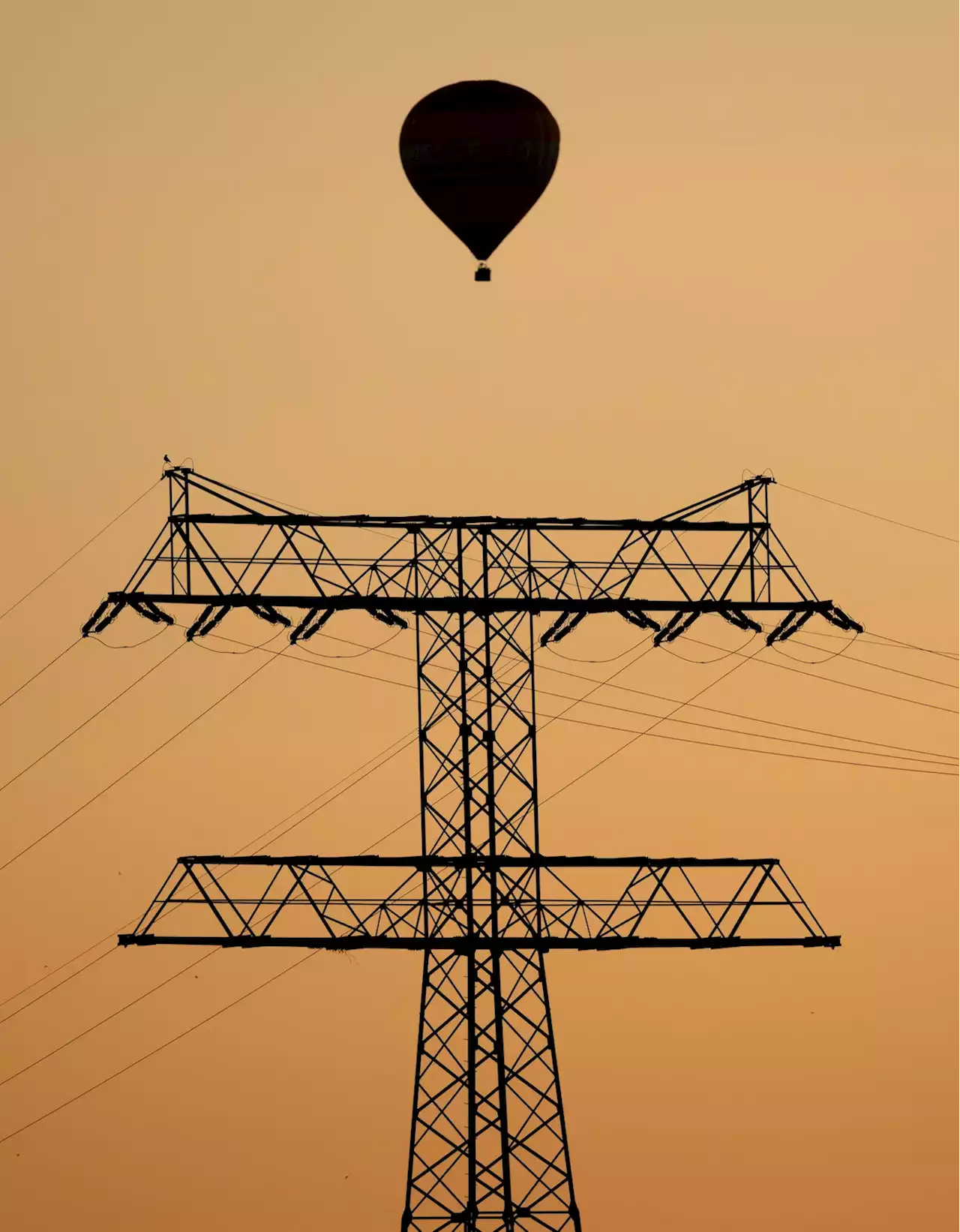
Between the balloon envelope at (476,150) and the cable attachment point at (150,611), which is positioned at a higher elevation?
the balloon envelope at (476,150)

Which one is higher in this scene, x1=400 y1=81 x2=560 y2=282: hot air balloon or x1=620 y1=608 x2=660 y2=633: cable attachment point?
x1=400 y1=81 x2=560 y2=282: hot air balloon

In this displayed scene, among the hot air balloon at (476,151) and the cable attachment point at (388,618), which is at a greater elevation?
the hot air balloon at (476,151)

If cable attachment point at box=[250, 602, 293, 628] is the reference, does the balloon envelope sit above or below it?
above

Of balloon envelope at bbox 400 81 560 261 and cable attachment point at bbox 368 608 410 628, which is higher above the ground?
balloon envelope at bbox 400 81 560 261

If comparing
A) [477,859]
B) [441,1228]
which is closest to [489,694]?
[477,859]
